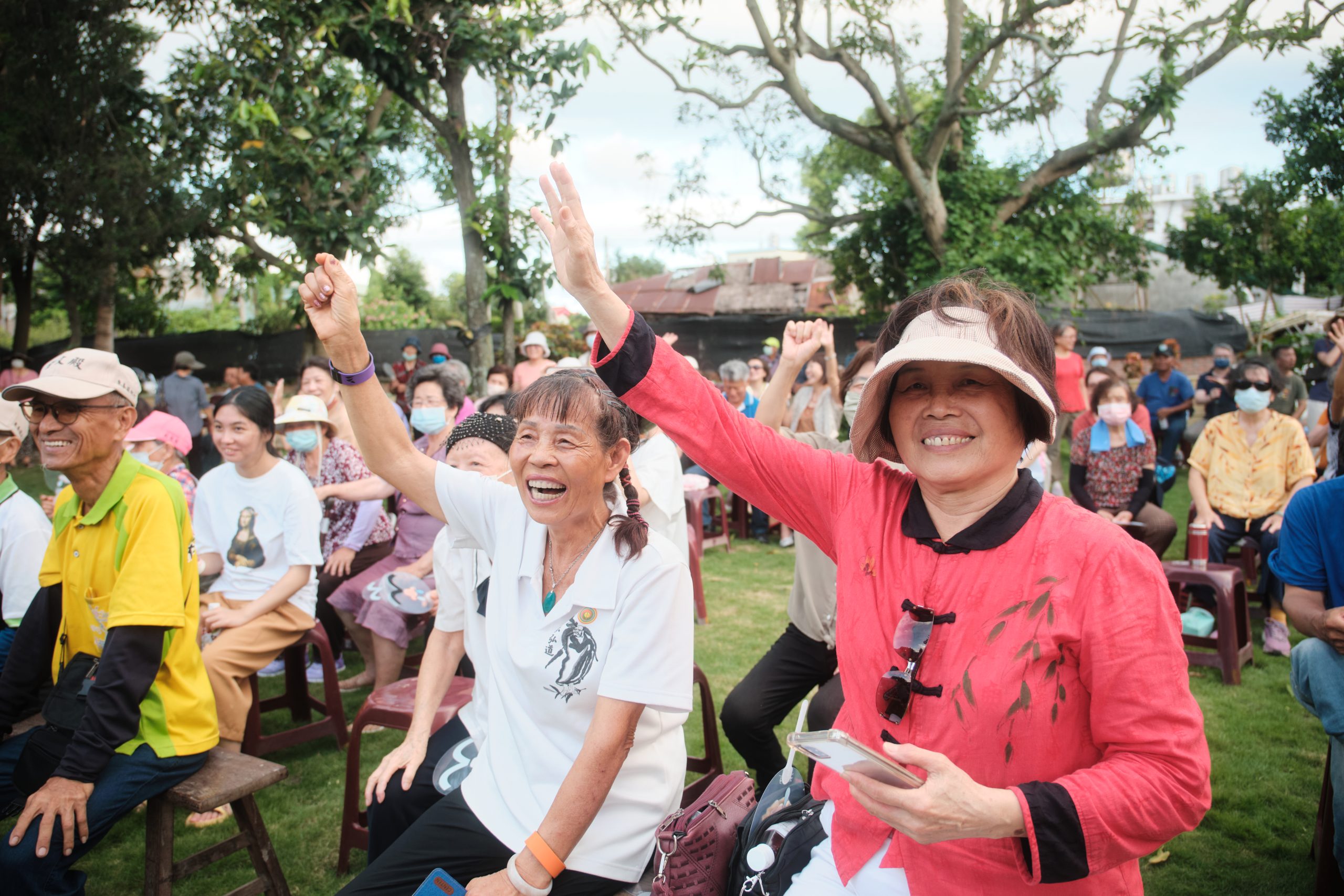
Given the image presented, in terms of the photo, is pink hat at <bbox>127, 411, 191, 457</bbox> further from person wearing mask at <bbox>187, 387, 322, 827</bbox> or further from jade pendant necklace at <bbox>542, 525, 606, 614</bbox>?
jade pendant necklace at <bbox>542, 525, 606, 614</bbox>

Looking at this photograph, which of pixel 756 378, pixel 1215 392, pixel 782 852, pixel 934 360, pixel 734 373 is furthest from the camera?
pixel 1215 392

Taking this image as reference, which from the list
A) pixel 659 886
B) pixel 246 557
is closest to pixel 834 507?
pixel 659 886

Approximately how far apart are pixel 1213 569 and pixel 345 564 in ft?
16.5

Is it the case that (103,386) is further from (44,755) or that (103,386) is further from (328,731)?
(328,731)

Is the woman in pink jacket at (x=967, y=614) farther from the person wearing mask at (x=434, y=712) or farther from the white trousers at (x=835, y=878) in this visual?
the person wearing mask at (x=434, y=712)

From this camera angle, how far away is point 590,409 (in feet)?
7.43

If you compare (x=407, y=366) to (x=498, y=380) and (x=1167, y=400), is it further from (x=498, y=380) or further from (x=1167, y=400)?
(x=1167, y=400)

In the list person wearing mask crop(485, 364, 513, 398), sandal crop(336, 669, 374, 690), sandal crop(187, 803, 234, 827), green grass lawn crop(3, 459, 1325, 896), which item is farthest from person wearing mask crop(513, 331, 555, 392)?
sandal crop(187, 803, 234, 827)

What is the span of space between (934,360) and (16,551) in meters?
3.40

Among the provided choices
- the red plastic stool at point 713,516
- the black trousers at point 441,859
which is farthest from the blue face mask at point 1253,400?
the black trousers at point 441,859

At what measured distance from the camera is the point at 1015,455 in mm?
1584

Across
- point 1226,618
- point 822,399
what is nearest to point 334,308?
point 822,399

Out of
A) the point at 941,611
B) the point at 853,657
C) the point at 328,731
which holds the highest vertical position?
the point at 941,611

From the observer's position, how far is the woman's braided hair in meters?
2.24
